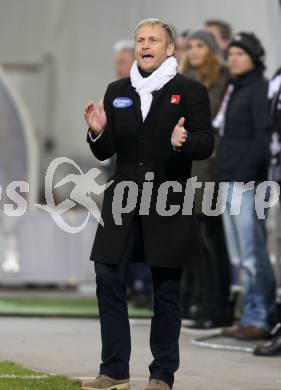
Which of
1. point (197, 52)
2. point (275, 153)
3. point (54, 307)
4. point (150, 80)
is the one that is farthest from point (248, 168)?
point (54, 307)

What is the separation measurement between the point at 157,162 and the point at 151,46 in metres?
0.61

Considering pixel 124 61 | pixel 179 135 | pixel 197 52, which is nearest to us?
pixel 179 135

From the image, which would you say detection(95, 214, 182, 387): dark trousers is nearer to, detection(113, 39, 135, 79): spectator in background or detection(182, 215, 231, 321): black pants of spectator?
detection(182, 215, 231, 321): black pants of spectator

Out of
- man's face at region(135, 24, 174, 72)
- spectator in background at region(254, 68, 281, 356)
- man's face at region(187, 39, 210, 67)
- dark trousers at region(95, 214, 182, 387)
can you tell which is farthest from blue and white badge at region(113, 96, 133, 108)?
man's face at region(187, 39, 210, 67)

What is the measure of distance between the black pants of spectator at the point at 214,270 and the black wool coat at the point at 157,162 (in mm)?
3482

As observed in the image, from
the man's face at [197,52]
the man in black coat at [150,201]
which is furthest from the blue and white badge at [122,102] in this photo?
the man's face at [197,52]

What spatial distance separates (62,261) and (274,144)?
5.65m

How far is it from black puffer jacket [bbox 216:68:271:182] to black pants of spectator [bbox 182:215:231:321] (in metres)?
1.04

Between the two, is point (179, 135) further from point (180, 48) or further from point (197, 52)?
point (180, 48)

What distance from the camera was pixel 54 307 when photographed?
43.4ft

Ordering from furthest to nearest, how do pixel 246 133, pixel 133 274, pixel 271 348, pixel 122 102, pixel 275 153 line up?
pixel 133 274, pixel 246 133, pixel 275 153, pixel 271 348, pixel 122 102

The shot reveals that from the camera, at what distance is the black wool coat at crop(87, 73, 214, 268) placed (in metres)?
7.68

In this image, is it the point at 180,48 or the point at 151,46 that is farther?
the point at 180,48

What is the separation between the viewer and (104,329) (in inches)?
304
